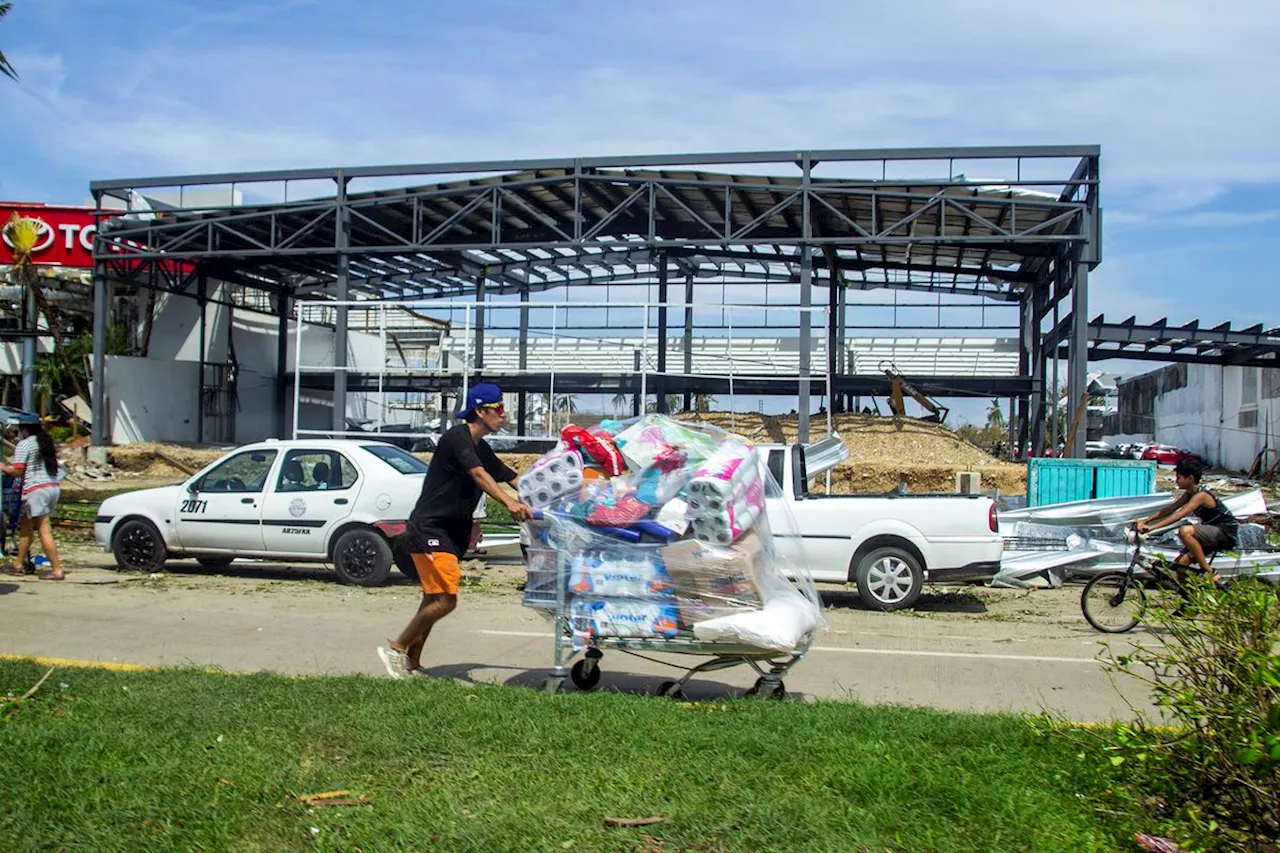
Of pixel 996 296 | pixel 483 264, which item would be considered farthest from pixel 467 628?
Result: pixel 996 296

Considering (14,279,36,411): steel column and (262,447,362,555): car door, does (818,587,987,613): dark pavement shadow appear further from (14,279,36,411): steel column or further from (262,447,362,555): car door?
(14,279,36,411): steel column

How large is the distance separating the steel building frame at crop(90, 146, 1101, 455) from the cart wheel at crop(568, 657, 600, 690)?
17727 millimetres

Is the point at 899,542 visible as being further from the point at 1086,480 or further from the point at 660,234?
the point at 660,234

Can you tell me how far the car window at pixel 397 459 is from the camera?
13.1 metres

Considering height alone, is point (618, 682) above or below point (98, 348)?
below

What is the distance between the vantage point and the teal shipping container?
16828 mm

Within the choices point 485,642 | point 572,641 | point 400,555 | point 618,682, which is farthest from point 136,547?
point 572,641

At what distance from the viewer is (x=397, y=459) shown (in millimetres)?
13398

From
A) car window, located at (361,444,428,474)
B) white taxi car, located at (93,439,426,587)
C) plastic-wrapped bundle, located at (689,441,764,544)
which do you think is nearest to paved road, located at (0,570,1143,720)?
white taxi car, located at (93,439,426,587)

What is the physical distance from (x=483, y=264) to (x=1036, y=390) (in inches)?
588

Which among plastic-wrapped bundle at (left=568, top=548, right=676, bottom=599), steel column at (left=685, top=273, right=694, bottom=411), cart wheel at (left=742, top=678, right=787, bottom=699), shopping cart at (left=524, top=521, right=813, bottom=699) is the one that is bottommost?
cart wheel at (left=742, top=678, right=787, bottom=699)

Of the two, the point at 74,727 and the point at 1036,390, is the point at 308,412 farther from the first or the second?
the point at 74,727

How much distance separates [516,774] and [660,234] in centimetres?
2592

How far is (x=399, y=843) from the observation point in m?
4.05
